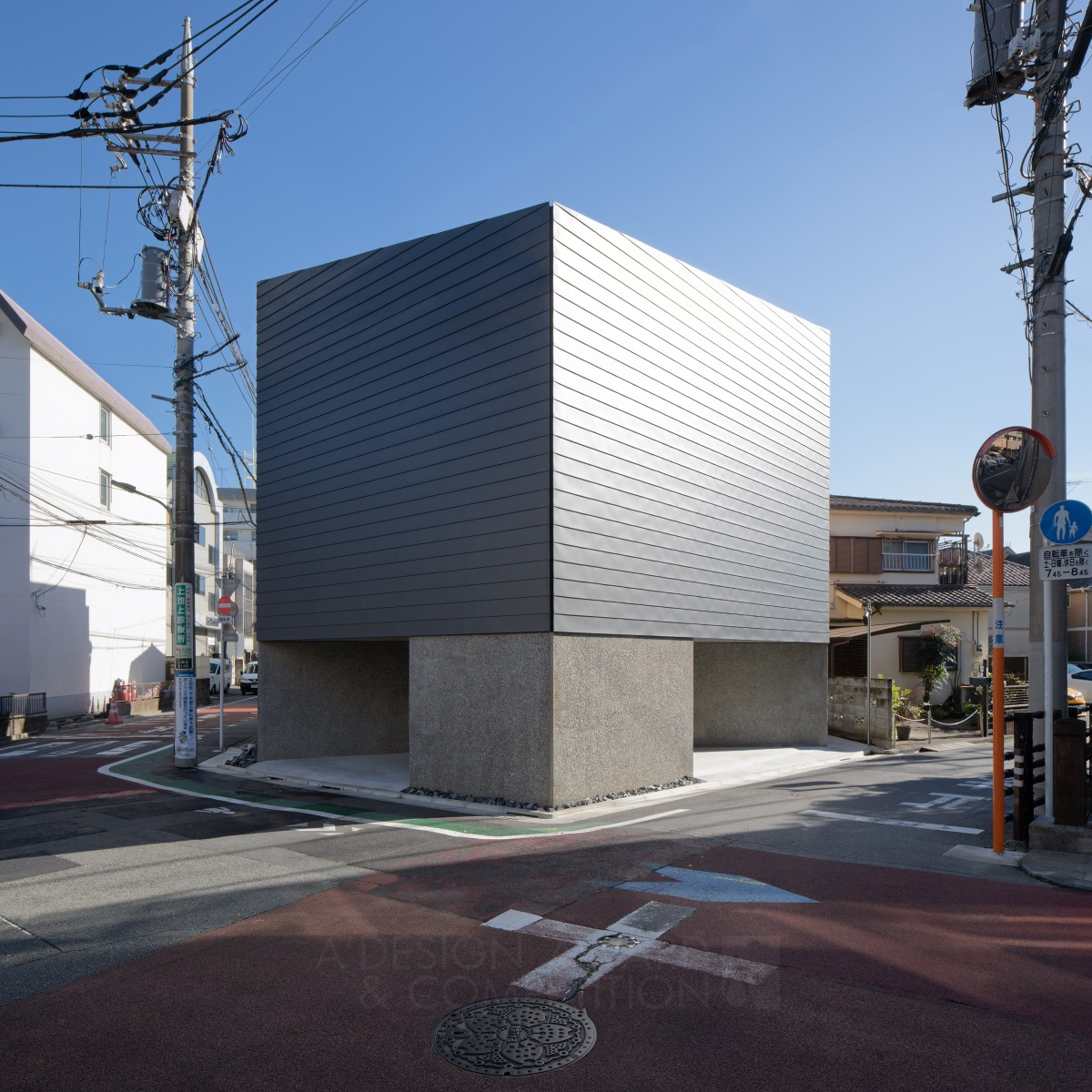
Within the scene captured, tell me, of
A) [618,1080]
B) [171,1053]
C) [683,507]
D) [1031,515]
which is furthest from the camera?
[683,507]

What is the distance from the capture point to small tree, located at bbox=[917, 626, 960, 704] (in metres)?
27.5

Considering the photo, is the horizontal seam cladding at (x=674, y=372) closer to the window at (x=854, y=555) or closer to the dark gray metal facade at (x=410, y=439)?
the dark gray metal facade at (x=410, y=439)

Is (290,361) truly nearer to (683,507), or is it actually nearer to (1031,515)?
(683,507)

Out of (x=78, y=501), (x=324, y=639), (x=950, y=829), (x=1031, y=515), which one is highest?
(x=78, y=501)

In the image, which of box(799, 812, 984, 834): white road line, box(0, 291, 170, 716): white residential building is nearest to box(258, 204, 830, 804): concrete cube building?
box(799, 812, 984, 834): white road line

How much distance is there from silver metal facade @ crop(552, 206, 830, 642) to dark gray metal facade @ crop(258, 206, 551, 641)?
1.89 ft

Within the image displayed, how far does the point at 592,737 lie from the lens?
11.9m

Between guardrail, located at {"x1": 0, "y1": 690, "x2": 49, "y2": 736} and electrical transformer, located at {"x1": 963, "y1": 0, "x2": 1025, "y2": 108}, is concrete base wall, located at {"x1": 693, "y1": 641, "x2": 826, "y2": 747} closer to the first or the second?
electrical transformer, located at {"x1": 963, "y1": 0, "x2": 1025, "y2": 108}

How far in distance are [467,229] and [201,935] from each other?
10511 mm

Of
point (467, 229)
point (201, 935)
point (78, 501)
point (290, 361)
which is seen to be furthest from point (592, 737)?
point (78, 501)

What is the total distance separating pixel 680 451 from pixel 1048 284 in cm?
608

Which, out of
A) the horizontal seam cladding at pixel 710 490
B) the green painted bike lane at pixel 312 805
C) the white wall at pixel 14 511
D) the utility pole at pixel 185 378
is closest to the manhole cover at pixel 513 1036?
the green painted bike lane at pixel 312 805

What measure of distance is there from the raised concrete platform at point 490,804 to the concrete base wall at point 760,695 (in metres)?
0.43

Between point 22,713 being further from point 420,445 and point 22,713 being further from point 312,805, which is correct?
point 420,445
